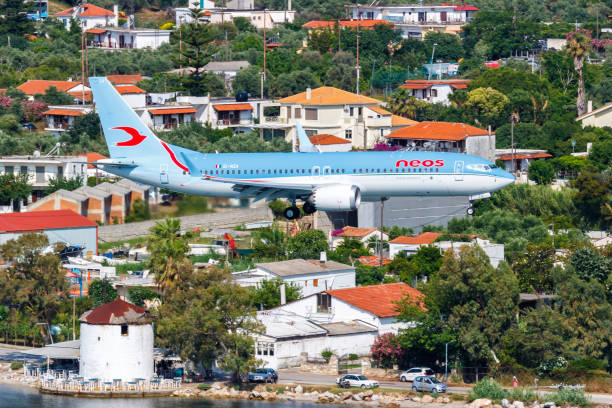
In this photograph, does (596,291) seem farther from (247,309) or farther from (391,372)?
(247,309)

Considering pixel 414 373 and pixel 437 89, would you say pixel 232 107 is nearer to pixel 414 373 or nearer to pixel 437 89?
pixel 437 89

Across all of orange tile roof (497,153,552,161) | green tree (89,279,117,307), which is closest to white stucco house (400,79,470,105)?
orange tile roof (497,153,552,161)

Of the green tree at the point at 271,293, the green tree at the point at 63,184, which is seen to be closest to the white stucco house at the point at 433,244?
the green tree at the point at 271,293

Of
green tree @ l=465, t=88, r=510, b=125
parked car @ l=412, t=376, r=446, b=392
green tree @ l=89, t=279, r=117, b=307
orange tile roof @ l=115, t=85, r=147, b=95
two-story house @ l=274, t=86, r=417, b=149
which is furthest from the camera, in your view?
green tree @ l=465, t=88, r=510, b=125

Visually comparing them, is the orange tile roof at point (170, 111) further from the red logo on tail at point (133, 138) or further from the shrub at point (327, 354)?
the shrub at point (327, 354)

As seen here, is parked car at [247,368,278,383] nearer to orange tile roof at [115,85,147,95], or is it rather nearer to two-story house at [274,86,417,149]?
two-story house at [274,86,417,149]

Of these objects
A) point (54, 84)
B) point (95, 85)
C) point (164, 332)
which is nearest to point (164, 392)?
point (164, 332)

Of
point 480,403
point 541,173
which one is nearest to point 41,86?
point 541,173
